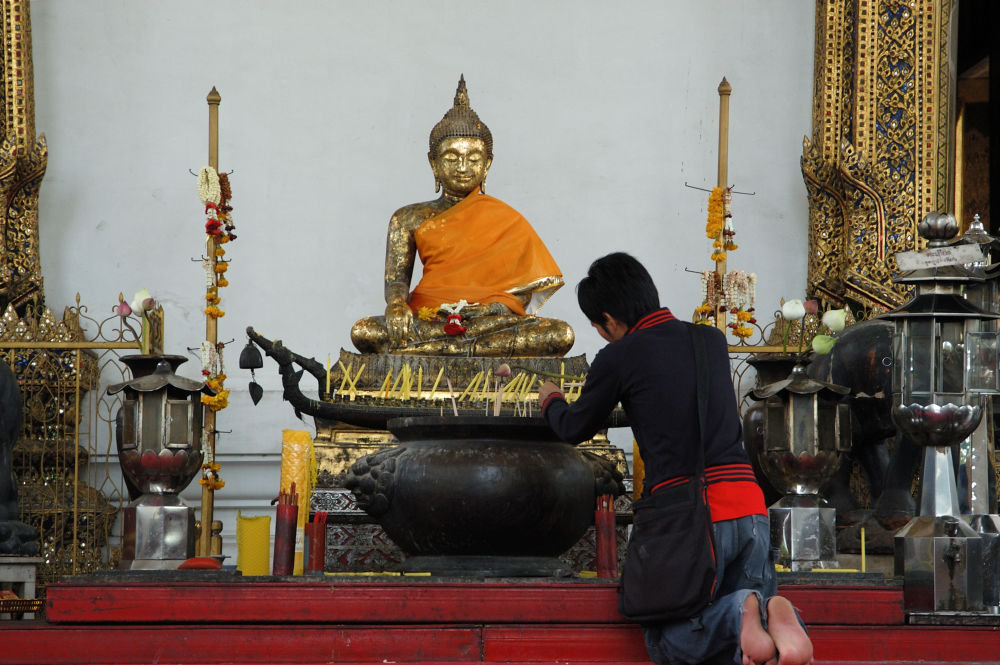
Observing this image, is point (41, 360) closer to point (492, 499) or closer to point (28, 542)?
point (28, 542)

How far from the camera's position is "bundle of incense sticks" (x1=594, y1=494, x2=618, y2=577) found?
3.74 meters

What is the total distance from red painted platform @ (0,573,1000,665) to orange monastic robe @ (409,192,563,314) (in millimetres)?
2756

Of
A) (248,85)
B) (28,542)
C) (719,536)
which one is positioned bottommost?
(28,542)

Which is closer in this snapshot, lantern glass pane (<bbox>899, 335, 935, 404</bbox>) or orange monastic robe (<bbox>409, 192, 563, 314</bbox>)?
lantern glass pane (<bbox>899, 335, 935, 404</bbox>)

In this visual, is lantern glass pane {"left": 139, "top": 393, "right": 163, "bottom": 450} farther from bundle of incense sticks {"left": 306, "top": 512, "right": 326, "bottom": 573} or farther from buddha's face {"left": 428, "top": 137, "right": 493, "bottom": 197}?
buddha's face {"left": 428, "top": 137, "right": 493, "bottom": 197}

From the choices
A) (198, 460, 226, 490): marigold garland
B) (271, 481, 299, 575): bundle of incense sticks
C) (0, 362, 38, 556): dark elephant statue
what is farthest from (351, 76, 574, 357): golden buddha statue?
(271, 481, 299, 575): bundle of incense sticks

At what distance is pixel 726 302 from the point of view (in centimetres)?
566

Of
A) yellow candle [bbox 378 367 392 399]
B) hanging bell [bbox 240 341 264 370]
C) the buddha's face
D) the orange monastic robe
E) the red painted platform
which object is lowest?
the red painted platform

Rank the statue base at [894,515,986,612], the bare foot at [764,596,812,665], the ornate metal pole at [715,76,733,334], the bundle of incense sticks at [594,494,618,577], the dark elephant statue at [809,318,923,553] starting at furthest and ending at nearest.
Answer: the ornate metal pole at [715,76,733,334]
the dark elephant statue at [809,318,923,553]
the bundle of incense sticks at [594,494,618,577]
the statue base at [894,515,986,612]
the bare foot at [764,596,812,665]

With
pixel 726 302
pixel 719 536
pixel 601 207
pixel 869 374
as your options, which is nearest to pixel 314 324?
pixel 601 207

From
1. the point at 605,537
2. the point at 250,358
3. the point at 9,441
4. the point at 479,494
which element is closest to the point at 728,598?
the point at 479,494

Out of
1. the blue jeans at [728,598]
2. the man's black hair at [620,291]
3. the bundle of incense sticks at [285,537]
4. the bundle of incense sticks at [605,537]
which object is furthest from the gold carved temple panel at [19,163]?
the blue jeans at [728,598]

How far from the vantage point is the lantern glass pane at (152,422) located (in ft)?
12.6

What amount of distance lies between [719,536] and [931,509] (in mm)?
1026
